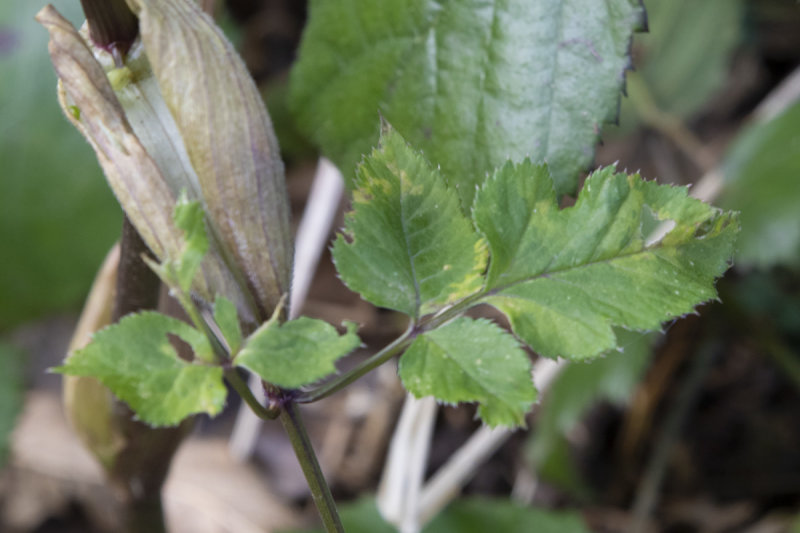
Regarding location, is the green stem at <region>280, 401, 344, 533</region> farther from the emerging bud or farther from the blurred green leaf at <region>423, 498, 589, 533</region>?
the blurred green leaf at <region>423, 498, 589, 533</region>

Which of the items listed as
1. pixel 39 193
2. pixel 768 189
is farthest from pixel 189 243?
pixel 39 193

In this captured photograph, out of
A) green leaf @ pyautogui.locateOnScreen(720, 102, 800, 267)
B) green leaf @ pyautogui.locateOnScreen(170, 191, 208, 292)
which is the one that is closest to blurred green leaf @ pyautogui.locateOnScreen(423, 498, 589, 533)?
green leaf @ pyautogui.locateOnScreen(720, 102, 800, 267)

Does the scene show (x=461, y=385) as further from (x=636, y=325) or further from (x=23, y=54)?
(x=23, y=54)

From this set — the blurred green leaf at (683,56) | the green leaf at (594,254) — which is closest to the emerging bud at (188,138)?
the green leaf at (594,254)

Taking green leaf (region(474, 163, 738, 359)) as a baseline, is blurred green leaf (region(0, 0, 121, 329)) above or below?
below

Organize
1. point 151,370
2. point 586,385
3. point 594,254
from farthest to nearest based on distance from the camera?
1. point 586,385
2. point 594,254
3. point 151,370

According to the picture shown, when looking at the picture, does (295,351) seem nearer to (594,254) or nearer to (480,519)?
(594,254)

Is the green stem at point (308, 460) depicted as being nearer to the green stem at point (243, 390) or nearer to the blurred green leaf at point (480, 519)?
the green stem at point (243, 390)
